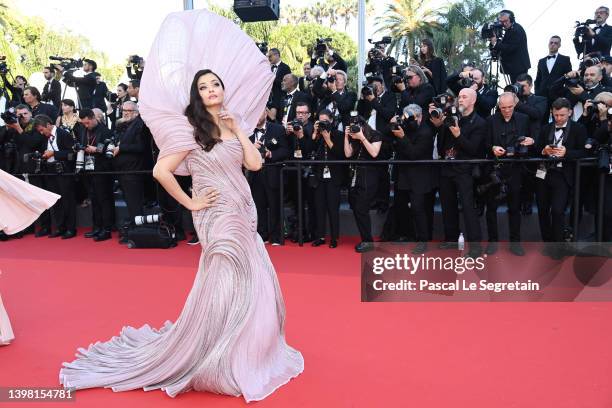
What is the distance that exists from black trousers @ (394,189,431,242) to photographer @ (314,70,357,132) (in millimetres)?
1043

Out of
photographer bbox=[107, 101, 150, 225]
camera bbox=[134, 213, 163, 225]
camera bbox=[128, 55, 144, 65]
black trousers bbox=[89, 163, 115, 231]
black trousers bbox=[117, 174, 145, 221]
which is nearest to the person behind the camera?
camera bbox=[134, 213, 163, 225]

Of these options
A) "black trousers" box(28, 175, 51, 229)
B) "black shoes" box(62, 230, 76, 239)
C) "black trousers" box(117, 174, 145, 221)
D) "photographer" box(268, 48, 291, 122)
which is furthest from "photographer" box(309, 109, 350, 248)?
"black trousers" box(28, 175, 51, 229)

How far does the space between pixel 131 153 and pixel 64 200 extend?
1.39 meters

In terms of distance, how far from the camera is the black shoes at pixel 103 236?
753 centimetres

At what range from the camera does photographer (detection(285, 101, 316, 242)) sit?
671 cm

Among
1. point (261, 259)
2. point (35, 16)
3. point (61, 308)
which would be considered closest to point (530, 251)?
point (261, 259)

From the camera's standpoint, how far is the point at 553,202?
5.69m

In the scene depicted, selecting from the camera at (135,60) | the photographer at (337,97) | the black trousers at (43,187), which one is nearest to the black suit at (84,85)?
the camera at (135,60)

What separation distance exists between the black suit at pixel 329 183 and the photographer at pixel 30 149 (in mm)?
3874

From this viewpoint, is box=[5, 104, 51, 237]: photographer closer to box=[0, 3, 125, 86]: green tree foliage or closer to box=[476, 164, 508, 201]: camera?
box=[476, 164, 508, 201]: camera

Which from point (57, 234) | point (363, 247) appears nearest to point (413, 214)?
point (363, 247)

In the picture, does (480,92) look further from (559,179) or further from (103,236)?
(103,236)

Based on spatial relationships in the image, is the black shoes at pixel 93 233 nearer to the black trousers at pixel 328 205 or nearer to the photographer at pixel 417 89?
the black trousers at pixel 328 205

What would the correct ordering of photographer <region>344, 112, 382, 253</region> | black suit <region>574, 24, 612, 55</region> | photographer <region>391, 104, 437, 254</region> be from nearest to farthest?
1. photographer <region>391, 104, 437, 254</region>
2. photographer <region>344, 112, 382, 253</region>
3. black suit <region>574, 24, 612, 55</region>
